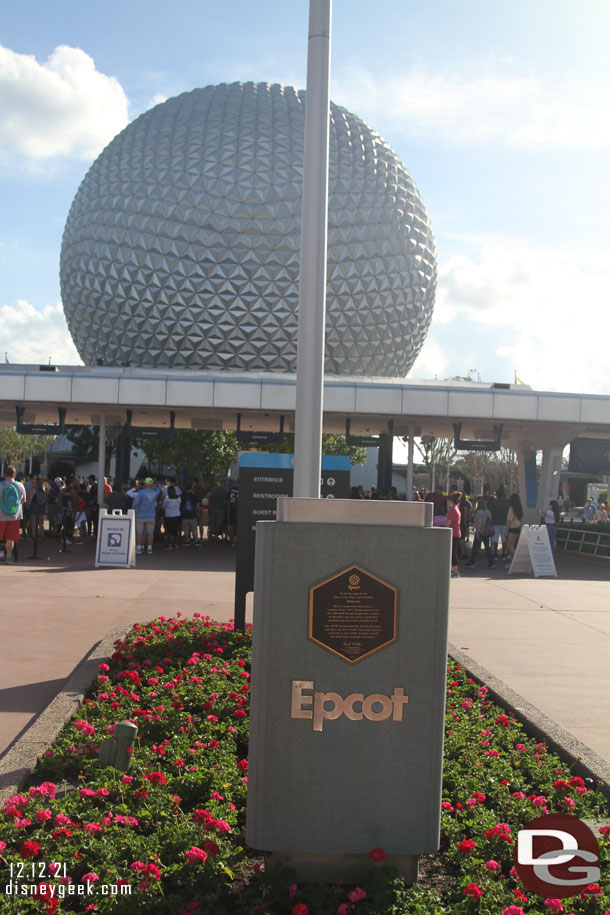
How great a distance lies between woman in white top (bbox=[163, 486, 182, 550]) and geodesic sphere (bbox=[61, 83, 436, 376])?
9.99 m

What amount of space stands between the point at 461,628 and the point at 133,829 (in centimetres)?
697

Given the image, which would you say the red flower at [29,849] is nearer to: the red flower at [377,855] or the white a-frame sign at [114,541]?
the red flower at [377,855]

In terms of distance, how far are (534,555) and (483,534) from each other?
3.19m

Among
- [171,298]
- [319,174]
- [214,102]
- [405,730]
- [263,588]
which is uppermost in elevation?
[214,102]

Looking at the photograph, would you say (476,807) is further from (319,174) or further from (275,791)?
(319,174)

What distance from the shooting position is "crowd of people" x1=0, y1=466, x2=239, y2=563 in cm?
1644

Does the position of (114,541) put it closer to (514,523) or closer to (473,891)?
(514,523)

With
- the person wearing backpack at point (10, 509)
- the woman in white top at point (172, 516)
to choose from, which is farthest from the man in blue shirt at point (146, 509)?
the person wearing backpack at point (10, 509)

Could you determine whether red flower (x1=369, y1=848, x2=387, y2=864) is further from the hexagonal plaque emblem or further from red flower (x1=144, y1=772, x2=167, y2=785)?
red flower (x1=144, y1=772, x2=167, y2=785)

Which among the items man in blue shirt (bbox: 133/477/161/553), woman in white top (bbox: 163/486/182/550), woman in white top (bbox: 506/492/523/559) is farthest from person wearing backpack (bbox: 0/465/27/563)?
woman in white top (bbox: 506/492/523/559)

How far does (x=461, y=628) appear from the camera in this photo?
10570 millimetres

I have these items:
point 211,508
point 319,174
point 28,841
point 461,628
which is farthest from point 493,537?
point 28,841

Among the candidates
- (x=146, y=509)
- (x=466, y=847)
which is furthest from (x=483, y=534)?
(x=466, y=847)

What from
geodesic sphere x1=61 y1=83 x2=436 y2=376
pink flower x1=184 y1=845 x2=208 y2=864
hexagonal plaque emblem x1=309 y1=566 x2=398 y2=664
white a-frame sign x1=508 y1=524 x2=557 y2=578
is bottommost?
pink flower x1=184 y1=845 x2=208 y2=864
